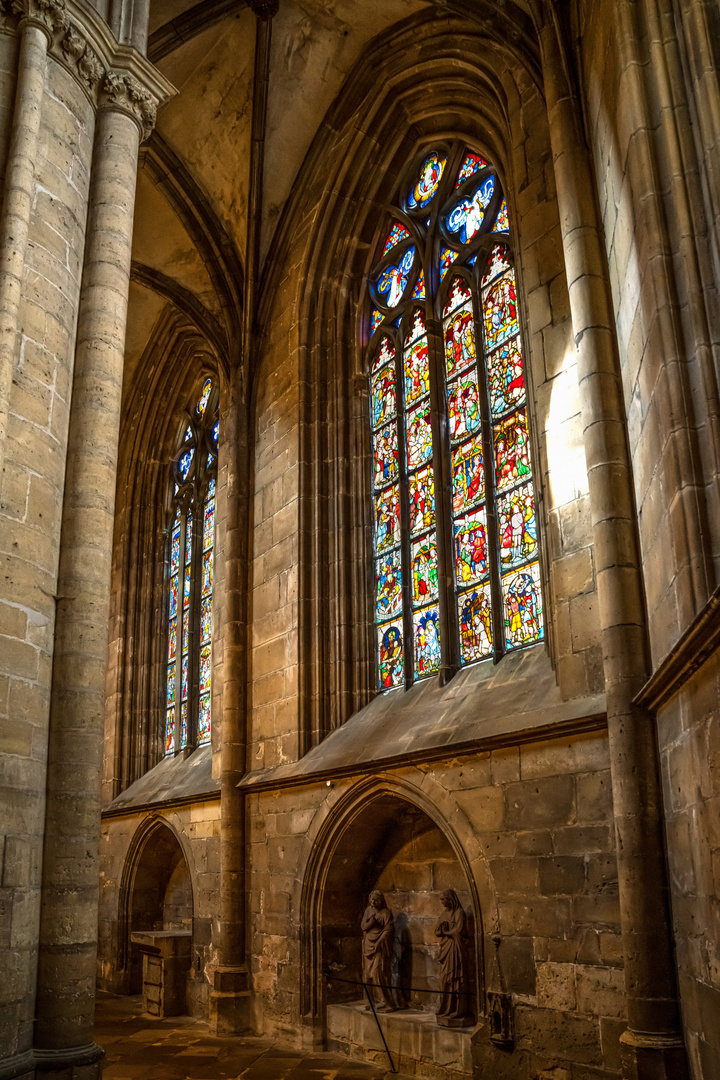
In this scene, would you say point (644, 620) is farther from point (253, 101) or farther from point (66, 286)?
point (253, 101)

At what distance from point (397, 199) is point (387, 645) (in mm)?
4937

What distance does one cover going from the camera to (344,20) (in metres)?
10.3

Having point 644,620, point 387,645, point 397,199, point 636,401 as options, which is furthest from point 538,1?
point 387,645

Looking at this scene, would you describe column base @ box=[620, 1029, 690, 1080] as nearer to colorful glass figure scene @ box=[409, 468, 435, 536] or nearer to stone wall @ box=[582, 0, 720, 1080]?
stone wall @ box=[582, 0, 720, 1080]

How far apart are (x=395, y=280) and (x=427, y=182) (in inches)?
42.1

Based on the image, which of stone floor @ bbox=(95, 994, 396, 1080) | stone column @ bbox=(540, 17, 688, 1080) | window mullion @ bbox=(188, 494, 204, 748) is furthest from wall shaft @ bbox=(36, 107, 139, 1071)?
window mullion @ bbox=(188, 494, 204, 748)

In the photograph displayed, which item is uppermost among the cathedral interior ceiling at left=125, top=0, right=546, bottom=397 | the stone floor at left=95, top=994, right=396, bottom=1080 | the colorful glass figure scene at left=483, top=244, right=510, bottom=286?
the cathedral interior ceiling at left=125, top=0, right=546, bottom=397

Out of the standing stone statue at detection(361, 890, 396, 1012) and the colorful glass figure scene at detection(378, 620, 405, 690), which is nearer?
the standing stone statue at detection(361, 890, 396, 1012)

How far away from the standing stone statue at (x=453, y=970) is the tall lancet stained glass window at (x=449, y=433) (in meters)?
1.99

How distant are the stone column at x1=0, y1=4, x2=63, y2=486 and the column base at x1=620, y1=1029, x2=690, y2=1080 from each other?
4.71 m

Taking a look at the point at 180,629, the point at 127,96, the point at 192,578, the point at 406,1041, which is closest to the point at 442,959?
the point at 406,1041

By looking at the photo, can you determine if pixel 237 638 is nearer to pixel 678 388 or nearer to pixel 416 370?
pixel 416 370

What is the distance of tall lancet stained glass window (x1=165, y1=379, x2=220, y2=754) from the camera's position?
41.8ft

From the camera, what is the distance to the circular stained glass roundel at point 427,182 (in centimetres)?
1030
